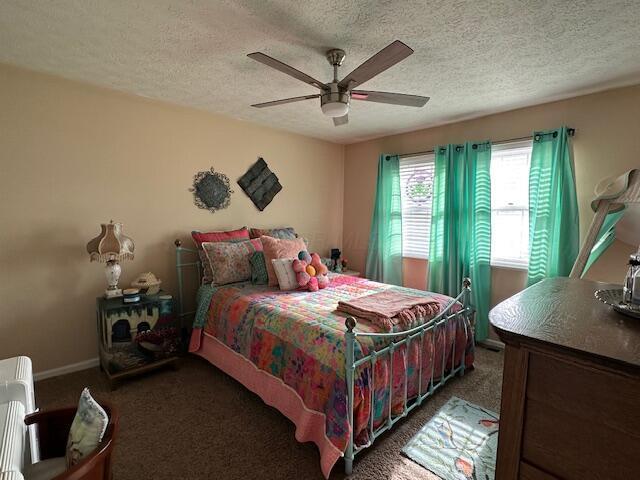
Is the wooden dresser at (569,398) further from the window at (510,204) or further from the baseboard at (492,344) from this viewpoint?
the baseboard at (492,344)

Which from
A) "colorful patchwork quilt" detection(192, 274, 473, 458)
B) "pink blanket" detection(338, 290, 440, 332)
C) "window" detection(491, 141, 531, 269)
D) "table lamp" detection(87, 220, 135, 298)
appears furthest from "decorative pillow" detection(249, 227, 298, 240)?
"window" detection(491, 141, 531, 269)

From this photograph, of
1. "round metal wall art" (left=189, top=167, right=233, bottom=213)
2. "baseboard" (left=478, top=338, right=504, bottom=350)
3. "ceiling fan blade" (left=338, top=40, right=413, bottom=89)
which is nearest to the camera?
"ceiling fan blade" (left=338, top=40, right=413, bottom=89)

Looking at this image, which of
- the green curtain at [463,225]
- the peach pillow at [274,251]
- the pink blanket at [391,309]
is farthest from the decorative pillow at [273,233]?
the green curtain at [463,225]

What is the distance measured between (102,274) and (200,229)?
0.97 m

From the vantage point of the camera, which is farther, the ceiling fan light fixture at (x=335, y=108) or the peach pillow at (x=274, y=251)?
the peach pillow at (x=274, y=251)

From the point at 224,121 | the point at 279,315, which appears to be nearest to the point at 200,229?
the point at 224,121

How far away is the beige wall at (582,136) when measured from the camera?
2.55 metres

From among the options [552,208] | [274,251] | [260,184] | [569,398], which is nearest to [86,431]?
[569,398]

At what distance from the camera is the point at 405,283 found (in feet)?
13.3

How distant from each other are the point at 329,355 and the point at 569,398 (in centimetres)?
113

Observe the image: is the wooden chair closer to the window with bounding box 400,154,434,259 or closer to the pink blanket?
the pink blanket

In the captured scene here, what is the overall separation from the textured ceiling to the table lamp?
48.7 inches

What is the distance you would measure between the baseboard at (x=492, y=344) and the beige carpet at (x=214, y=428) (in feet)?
1.47

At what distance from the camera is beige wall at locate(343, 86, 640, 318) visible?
2.55 meters
